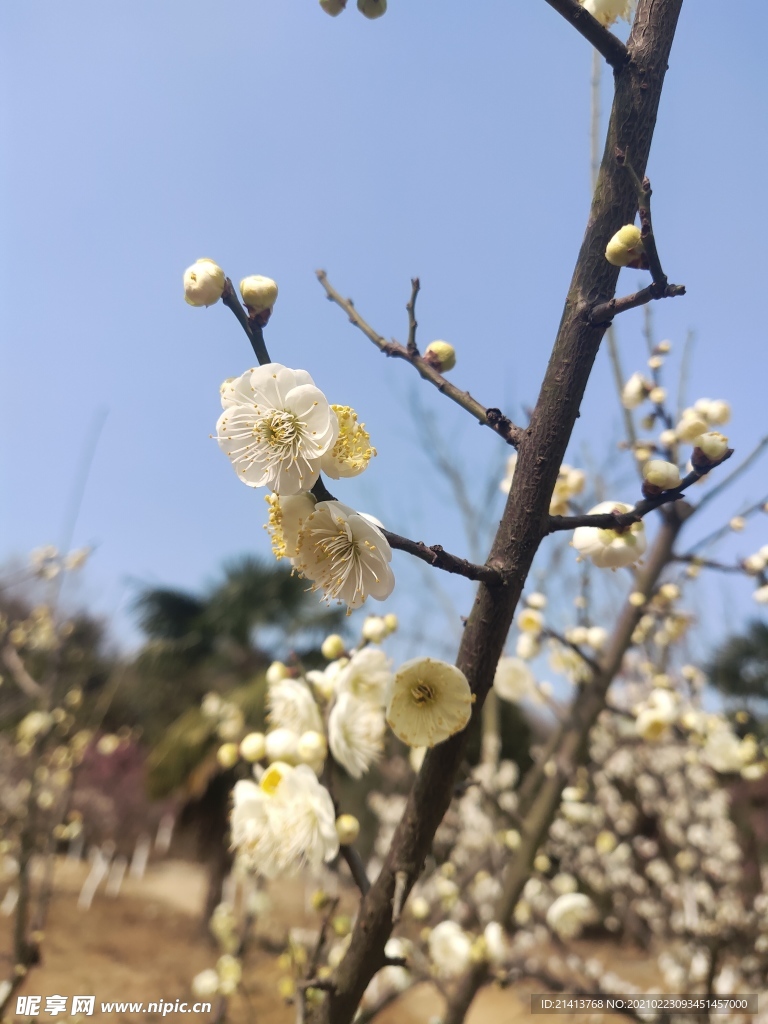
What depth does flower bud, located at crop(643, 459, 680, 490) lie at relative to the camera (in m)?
0.76

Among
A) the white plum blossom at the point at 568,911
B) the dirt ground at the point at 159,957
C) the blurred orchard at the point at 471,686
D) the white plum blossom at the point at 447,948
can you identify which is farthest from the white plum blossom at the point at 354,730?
the white plum blossom at the point at 568,911

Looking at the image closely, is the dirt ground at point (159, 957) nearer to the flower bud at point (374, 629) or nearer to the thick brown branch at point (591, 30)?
the flower bud at point (374, 629)

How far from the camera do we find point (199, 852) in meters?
6.93

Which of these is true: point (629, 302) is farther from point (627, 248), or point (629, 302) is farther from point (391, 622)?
point (391, 622)

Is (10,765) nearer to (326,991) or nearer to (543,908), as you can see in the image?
(543,908)

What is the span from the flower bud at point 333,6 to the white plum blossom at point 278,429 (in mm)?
633

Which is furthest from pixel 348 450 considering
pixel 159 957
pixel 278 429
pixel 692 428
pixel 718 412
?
pixel 159 957

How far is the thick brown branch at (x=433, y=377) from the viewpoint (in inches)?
31.3

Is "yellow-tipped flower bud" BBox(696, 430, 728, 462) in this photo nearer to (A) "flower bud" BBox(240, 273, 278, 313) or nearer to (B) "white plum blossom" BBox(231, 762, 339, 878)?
(A) "flower bud" BBox(240, 273, 278, 313)

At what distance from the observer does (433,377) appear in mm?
894

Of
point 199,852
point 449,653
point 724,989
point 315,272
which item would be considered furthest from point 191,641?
point 315,272

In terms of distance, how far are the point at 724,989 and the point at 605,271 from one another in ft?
15.7

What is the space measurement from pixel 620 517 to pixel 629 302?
0.79 feet

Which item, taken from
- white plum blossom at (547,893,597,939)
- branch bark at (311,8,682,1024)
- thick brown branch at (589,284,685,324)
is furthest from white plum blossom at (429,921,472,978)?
thick brown branch at (589,284,685,324)
